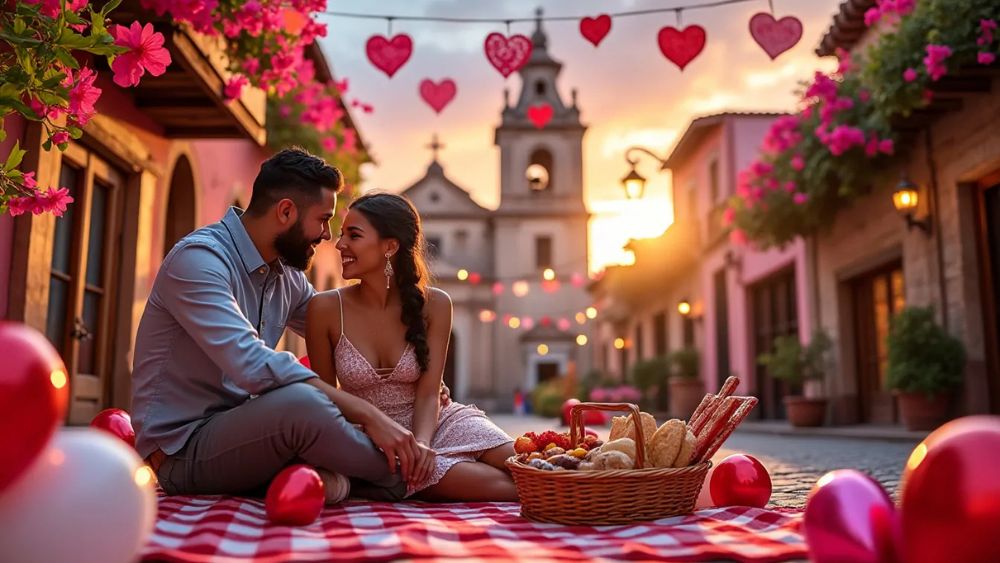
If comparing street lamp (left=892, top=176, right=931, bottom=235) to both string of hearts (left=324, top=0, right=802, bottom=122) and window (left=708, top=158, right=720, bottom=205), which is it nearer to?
string of hearts (left=324, top=0, right=802, bottom=122)

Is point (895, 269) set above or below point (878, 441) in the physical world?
above

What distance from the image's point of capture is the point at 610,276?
87.4 ft

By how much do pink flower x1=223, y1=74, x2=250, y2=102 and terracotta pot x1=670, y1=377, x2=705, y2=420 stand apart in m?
12.6

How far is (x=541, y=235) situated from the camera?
35.0m

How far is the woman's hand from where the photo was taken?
10.4ft

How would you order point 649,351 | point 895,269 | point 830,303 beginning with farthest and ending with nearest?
point 649,351 → point 830,303 → point 895,269

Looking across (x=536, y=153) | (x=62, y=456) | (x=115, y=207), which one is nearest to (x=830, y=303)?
(x=115, y=207)

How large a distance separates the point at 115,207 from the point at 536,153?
28428mm

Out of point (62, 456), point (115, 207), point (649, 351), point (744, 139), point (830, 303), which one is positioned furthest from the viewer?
point (649, 351)

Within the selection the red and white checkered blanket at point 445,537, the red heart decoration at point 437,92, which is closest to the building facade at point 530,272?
the red heart decoration at point 437,92

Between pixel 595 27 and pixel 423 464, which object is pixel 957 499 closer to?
pixel 423 464

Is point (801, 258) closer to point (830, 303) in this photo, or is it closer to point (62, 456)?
point (830, 303)

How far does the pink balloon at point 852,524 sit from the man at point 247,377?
1487mm

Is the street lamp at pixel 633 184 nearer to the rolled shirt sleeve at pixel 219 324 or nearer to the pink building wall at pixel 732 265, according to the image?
the pink building wall at pixel 732 265
